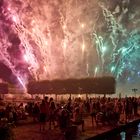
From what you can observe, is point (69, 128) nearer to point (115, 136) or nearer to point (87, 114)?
point (115, 136)

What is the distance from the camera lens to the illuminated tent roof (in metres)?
71.4

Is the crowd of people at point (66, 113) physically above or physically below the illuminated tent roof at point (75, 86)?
below

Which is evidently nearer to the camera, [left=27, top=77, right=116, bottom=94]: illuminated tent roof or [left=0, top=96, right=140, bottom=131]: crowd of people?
[left=0, top=96, right=140, bottom=131]: crowd of people

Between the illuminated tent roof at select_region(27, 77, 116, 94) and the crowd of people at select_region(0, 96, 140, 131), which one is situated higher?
the illuminated tent roof at select_region(27, 77, 116, 94)

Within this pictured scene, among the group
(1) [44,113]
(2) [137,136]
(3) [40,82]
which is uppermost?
(3) [40,82]

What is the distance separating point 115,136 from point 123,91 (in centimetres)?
7008

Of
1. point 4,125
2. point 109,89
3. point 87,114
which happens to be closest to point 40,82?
point 109,89

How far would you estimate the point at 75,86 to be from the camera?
7656 cm

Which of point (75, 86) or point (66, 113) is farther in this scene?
point (75, 86)

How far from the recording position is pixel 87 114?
3981 cm

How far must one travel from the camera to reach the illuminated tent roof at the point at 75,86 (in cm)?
7138

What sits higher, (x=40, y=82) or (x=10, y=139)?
(x=40, y=82)

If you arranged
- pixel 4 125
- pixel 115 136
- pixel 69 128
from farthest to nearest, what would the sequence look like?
pixel 115 136 < pixel 69 128 < pixel 4 125

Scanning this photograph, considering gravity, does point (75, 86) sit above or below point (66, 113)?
above
